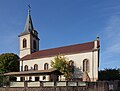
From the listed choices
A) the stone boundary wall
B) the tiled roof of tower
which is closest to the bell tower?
the tiled roof of tower

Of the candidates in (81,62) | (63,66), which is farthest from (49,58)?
(81,62)

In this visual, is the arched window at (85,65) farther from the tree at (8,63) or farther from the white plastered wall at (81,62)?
the tree at (8,63)

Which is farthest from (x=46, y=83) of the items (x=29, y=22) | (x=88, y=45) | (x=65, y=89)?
(x=29, y=22)

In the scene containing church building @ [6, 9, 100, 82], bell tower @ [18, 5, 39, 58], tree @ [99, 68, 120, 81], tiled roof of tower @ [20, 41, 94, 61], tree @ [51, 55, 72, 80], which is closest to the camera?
church building @ [6, 9, 100, 82]

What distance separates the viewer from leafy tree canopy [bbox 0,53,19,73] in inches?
2401

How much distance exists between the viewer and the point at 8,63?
203 feet

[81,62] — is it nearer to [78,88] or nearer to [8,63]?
[78,88]

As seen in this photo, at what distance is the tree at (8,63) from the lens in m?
61.0

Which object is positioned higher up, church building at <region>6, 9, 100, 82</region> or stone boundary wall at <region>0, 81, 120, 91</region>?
church building at <region>6, 9, 100, 82</region>

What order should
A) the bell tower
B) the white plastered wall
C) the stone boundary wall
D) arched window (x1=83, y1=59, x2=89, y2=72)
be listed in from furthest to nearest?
the bell tower < arched window (x1=83, y1=59, x2=89, y2=72) < the white plastered wall < the stone boundary wall

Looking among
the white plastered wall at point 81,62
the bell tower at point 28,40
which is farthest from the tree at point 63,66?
the bell tower at point 28,40

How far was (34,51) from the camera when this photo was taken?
61.4 meters

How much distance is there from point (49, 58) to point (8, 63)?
56.8 ft

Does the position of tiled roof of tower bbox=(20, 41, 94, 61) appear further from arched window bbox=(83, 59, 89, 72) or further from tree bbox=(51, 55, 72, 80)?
tree bbox=(51, 55, 72, 80)
